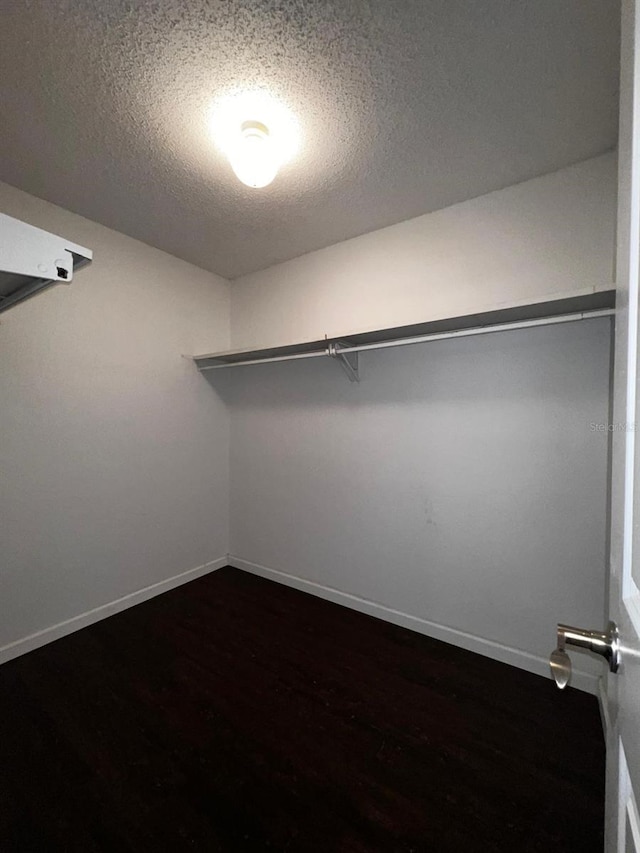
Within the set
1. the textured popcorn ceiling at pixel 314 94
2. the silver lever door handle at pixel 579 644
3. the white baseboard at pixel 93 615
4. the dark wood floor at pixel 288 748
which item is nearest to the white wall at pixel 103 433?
the white baseboard at pixel 93 615

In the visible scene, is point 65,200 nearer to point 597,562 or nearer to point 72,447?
point 72,447

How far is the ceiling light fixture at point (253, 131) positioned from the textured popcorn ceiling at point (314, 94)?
49 mm

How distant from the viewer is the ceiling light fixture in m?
1.40

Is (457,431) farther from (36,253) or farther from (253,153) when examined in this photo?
(36,253)

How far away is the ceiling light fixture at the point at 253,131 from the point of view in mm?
1400

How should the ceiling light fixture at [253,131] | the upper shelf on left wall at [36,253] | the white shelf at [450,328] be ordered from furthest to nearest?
the white shelf at [450,328] < the ceiling light fixture at [253,131] < the upper shelf on left wall at [36,253]

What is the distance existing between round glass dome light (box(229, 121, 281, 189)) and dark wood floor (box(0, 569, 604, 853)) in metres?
2.39

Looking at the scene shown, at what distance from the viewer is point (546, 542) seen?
1.79 m

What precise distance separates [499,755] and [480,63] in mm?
2621

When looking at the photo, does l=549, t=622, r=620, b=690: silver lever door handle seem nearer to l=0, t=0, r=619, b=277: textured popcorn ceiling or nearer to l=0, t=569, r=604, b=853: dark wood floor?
l=0, t=569, r=604, b=853: dark wood floor

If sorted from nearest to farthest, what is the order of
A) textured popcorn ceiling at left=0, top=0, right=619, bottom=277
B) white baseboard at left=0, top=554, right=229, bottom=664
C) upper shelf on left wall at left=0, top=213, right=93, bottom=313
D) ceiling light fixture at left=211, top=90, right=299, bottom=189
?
upper shelf on left wall at left=0, top=213, right=93, bottom=313 < textured popcorn ceiling at left=0, top=0, right=619, bottom=277 < ceiling light fixture at left=211, top=90, right=299, bottom=189 < white baseboard at left=0, top=554, right=229, bottom=664

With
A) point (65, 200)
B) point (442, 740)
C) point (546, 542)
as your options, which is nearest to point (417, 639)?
point (442, 740)

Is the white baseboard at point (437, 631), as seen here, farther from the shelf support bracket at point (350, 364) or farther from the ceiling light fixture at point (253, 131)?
the ceiling light fixture at point (253, 131)

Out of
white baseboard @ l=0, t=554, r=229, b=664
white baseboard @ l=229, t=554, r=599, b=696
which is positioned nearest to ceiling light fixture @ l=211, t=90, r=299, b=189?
white baseboard @ l=229, t=554, r=599, b=696
